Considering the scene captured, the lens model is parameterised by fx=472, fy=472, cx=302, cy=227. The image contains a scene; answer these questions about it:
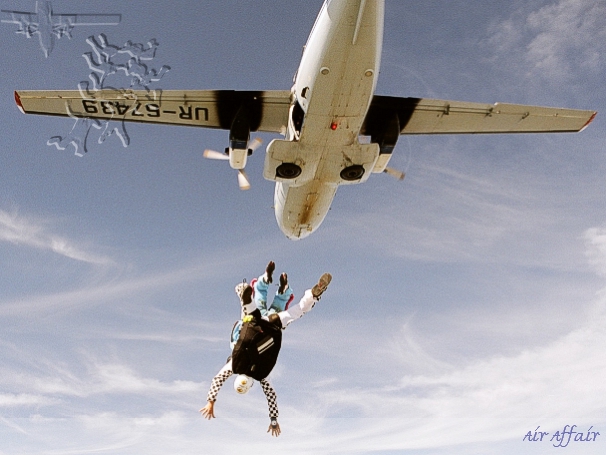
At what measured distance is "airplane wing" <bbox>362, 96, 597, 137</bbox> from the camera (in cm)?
1759

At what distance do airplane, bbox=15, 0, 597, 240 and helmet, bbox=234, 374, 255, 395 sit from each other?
304 inches

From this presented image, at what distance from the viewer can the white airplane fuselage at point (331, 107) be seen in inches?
500

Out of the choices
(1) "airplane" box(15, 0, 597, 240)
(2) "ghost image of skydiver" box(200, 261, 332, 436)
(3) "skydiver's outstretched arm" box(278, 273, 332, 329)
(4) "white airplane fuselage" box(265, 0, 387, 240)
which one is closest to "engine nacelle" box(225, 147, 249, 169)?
(1) "airplane" box(15, 0, 597, 240)

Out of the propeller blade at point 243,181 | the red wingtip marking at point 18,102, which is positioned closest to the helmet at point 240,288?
the propeller blade at point 243,181

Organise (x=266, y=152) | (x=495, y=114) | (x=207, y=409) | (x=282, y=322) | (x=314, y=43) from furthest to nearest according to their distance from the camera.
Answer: (x=495, y=114) < (x=266, y=152) < (x=314, y=43) < (x=282, y=322) < (x=207, y=409)

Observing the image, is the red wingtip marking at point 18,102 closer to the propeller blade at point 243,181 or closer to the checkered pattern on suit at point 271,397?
the propeller blade at point 243,181

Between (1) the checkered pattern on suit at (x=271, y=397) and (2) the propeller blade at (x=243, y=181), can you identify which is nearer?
(1) the checkered pattern on suit at (x=271, y=397)

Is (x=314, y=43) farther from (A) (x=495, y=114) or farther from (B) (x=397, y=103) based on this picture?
(A) (x=495, y=114)

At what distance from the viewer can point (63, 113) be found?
677 inches

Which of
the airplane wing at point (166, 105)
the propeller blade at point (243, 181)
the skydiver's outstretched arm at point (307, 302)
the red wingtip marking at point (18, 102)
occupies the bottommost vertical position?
the skydiver's outstretched arm at point (307, 302)

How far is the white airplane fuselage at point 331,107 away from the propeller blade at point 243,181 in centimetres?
77

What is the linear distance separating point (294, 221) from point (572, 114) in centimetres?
1203

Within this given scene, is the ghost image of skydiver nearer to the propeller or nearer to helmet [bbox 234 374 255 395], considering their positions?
helmet [bbox 234 374 255 395]

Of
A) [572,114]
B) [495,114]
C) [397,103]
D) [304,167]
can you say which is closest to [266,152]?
[304,167]
